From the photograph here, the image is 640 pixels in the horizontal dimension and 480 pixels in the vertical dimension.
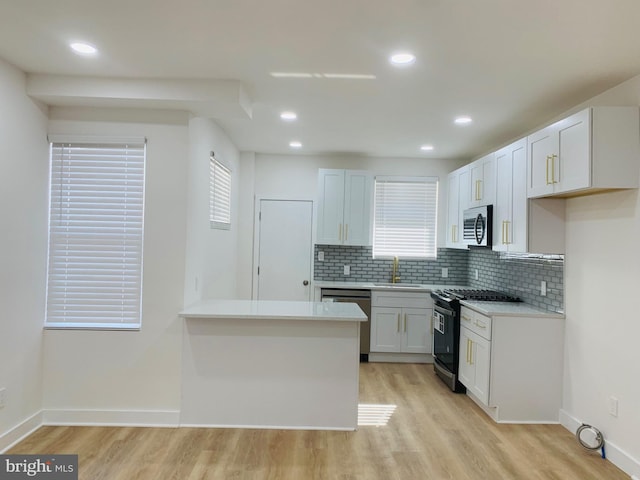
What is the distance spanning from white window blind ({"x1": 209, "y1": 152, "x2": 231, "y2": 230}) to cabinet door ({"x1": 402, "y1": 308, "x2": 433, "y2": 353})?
244 cm

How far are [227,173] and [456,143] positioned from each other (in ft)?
8.70

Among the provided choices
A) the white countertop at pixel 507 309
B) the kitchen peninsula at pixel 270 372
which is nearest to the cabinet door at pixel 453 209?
the white countertop at pixel 507 309

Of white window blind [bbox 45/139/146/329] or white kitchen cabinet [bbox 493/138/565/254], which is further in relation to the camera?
white kitchen cabinet [bbox 493/138/565/254]

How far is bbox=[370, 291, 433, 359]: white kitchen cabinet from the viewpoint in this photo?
4.89 m

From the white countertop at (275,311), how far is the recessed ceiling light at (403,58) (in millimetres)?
1755

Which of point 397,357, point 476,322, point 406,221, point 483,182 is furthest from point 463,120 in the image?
point 397,357

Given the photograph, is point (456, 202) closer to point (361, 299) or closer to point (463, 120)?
point (463, 120)

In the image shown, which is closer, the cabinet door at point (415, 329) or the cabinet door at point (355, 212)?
the cabinet door at point (415, 329)

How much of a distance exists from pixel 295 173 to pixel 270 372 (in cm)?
305

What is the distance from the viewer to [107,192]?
121 inches

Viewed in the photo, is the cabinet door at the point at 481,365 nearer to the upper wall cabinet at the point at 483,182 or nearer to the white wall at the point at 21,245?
the upper wall cabinet at the point at 483,182

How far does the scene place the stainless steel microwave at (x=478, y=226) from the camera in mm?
3930

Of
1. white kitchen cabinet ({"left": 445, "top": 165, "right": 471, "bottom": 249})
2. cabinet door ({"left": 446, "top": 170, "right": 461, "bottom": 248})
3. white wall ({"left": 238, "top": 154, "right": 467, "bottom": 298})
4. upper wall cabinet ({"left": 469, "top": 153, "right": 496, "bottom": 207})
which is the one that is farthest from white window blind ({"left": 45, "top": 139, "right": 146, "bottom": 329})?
cabinet door ({"left": 446, "top": 170, "right": 461, "bottom": 248})

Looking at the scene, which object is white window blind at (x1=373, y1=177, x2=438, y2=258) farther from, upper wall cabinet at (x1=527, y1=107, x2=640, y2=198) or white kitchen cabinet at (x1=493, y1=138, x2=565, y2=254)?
upper wall cabinet at (x1=527, y1=107, x2=640, y2=198)
